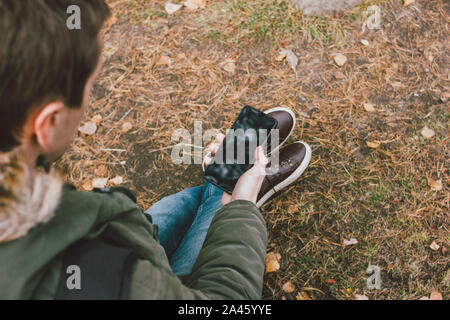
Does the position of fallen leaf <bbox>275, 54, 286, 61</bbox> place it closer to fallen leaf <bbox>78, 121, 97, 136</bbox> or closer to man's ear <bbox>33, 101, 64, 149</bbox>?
fallen leaf <bbox>78, 121, 97, 136</bbox>

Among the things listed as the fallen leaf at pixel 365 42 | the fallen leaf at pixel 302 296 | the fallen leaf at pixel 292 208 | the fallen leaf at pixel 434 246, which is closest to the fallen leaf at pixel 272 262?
the fallen leaf at pixel 302 296

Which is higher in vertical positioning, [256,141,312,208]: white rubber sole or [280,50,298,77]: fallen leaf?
[280,50,298,77]: fallen leaf

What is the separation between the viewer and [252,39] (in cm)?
267

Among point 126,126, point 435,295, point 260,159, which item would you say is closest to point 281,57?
point 260,159

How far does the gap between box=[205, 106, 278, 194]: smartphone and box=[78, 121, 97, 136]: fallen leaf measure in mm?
1147

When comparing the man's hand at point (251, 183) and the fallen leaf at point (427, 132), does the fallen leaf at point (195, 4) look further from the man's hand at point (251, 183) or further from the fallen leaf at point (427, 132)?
the fallen leaf at point (427, 132)

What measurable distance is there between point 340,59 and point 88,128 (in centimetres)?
222

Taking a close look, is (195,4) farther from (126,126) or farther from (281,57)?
(126,126)

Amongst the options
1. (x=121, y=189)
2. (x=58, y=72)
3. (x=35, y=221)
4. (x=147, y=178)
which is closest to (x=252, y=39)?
(x=147, y=178)

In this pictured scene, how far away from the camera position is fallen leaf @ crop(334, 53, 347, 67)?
2.55 m

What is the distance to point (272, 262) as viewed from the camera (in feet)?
7.05

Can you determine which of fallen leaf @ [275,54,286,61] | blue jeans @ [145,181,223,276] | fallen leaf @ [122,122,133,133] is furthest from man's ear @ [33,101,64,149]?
fallen leaf @ [275,54,286,61]

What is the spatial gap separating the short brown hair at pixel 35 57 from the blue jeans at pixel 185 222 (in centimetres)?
100
